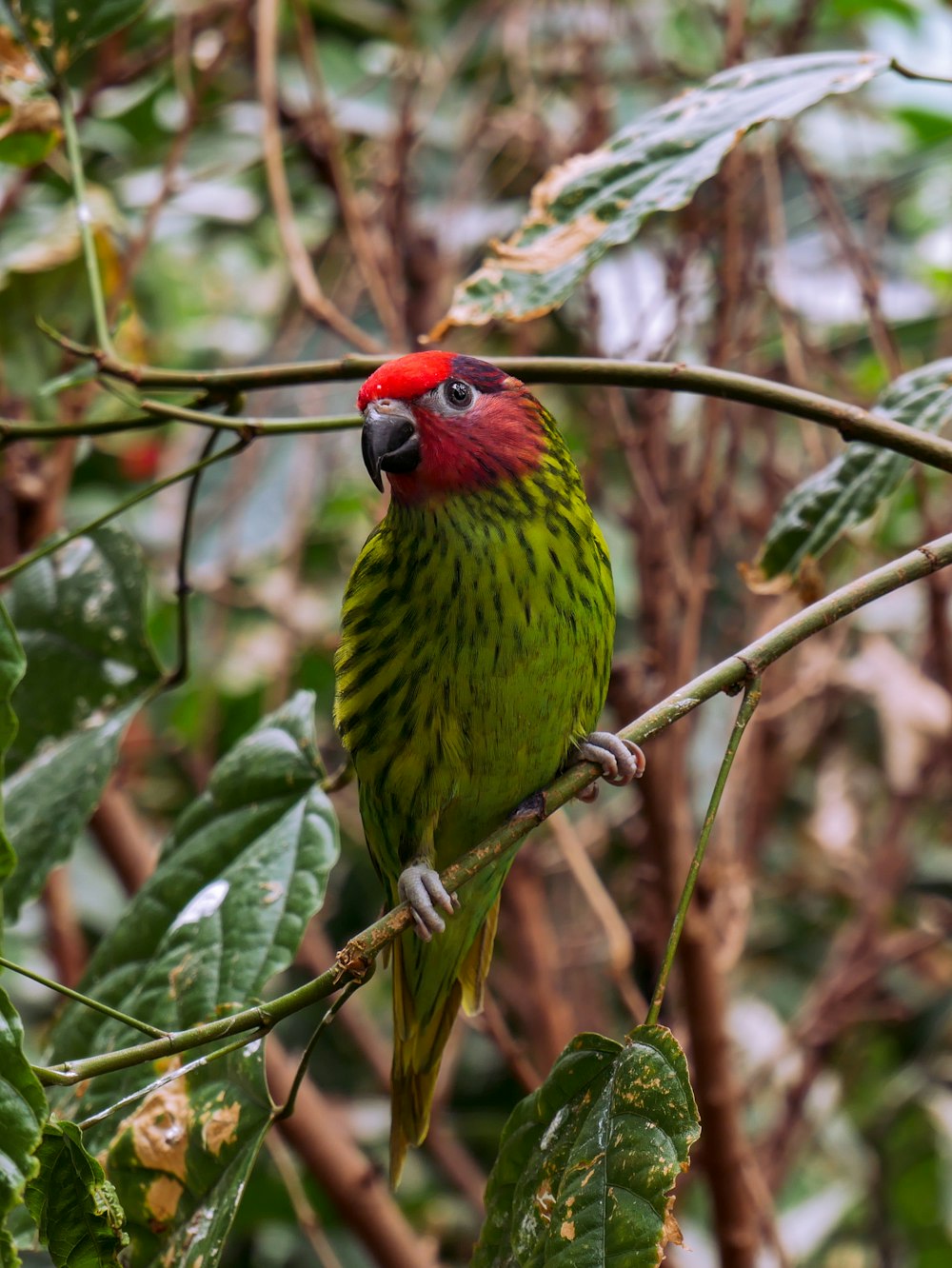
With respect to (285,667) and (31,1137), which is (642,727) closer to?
(31,1137)

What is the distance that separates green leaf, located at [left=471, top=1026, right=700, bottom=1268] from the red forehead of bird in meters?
0.66

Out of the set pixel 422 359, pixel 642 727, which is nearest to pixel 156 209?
pixel 422 359

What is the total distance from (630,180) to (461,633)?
50 cm

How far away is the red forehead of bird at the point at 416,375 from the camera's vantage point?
53.8 inches

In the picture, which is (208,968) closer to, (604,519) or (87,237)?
(87,237)

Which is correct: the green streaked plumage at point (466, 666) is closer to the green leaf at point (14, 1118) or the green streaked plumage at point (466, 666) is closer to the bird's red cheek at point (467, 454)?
the bird's red cheek at point (467, 454)

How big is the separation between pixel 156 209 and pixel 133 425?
99 cm

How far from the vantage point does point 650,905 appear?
213 cm

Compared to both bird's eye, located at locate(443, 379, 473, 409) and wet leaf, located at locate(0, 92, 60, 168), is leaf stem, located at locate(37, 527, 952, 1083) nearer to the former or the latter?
bird's eye, located at locate(443, 379, 473, 409)

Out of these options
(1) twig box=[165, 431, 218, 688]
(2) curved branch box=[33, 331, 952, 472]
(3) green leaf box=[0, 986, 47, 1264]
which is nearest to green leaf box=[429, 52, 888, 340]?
(2) curved branch box=[33, 331, 952, 472]

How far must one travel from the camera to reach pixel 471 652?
54.9 inches

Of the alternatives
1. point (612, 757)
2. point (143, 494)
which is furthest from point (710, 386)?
point (143, 494)

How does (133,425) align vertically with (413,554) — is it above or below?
above

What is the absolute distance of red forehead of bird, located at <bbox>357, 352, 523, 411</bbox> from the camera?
4.49 feet
